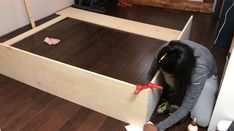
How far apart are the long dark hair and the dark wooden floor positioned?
1.69 ft

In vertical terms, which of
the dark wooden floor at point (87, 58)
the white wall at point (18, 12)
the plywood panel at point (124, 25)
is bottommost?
the dark wooden floor at point (87, 58)

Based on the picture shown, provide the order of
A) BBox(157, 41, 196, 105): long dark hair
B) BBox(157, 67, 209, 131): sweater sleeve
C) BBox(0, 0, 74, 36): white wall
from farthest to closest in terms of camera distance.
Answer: BBox(0, 0, 74, 36): white wall, BBox(157, 67, 209, 131): sweater sleeve, BBox(157, 41, 196, 105): long dark hair

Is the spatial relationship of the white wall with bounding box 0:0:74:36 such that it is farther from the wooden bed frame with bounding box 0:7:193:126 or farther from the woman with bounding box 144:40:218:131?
the woman with bounding box 144:40:218:131

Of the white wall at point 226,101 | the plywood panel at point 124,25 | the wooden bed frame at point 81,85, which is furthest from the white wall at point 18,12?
the white wall at point 226,101

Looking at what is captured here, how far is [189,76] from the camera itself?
145 cm

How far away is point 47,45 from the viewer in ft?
8.99

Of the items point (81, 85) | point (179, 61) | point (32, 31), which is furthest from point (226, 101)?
point (32, 31)

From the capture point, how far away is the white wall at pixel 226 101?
1385 millimetres

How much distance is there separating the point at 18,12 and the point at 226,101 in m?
2.75

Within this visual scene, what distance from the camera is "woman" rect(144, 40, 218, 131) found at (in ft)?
4.58

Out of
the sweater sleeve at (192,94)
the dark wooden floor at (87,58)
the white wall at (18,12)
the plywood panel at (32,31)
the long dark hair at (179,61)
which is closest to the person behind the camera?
the long dark hair at (179,61)

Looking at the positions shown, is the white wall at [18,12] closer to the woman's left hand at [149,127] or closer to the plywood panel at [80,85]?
the plywood panel at [80,85]

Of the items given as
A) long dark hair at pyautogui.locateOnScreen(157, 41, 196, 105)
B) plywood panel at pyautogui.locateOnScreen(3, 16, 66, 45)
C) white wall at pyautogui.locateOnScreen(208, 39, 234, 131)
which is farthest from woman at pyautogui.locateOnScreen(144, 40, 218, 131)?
plywood panel at pyautogui.locateOnScreen(3, 16, 66, 45)

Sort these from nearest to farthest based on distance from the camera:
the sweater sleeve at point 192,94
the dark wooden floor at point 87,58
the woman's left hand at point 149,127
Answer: the sweater sleeve at point 192,94
the woman's left hand at point 149,127
the dark wooden floor at point 87,58
